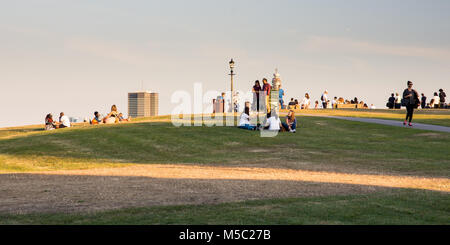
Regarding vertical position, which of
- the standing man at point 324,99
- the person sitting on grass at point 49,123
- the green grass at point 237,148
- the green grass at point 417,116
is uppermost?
the standing man at point 324,99

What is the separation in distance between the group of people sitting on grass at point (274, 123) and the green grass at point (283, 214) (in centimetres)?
1666

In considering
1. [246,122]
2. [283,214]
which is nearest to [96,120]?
[246,122]

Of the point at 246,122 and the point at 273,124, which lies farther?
the point at 246,122

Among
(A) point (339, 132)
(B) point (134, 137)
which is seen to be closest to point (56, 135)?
(B) point (134, 137)

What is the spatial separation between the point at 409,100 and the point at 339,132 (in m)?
4.44

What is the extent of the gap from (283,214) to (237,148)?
14.3 meters

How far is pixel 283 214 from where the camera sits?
7.45 metres

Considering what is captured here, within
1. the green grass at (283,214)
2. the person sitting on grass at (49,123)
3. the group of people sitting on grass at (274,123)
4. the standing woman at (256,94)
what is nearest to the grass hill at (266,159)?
the green grass at (283,214)

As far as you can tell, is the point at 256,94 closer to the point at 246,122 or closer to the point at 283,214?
the point at 246,122

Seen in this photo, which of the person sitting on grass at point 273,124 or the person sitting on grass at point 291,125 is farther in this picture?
the person sitting on grass at point 291,125

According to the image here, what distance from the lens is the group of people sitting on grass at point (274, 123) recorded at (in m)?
25.6

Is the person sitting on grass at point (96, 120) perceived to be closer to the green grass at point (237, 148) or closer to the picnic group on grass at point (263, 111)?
the picnic group on grass at point (263, 111)

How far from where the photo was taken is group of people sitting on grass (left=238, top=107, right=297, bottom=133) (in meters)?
25.6
